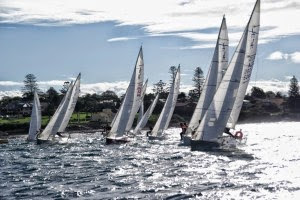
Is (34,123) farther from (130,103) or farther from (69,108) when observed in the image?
(130,103)

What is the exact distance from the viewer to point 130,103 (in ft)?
194

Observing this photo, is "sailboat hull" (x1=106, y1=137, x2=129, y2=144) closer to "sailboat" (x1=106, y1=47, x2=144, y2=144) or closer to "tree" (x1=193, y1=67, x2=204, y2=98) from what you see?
"sailboat" (x1=106, y1=47, x2=144, y2=144)

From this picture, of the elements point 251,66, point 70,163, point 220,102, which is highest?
point 251,66

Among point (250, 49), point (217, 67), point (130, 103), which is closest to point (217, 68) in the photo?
point (217, 67)

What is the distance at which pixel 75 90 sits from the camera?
66688 mm

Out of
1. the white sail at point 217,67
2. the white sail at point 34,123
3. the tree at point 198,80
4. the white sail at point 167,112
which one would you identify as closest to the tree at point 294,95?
the tree at point 198,80

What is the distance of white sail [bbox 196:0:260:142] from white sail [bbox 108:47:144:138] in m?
17.3

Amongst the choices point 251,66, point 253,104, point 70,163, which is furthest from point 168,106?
point 253,104

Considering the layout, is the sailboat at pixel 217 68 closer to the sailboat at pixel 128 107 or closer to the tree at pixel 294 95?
the sailboat at pixel 128 107

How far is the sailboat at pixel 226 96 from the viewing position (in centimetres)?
4181

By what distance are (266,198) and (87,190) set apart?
8.45 meters

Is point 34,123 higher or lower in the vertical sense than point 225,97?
lower

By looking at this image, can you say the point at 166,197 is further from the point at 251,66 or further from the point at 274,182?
the point at 251,66

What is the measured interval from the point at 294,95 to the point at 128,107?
135645 mm
